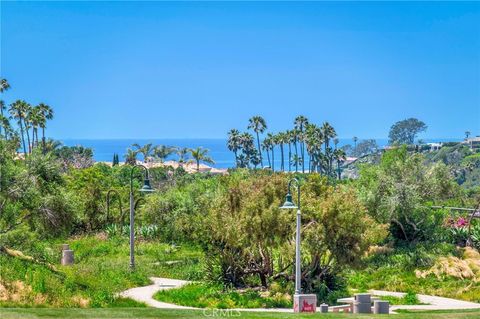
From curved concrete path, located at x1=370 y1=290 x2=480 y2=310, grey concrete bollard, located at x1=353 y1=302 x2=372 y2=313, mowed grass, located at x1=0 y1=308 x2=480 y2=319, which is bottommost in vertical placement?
curved concrete path, located at x1=370 y1=290 x2=480 y2=310

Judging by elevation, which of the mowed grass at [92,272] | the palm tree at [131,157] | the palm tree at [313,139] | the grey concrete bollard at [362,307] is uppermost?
the palm tree at [313,139]

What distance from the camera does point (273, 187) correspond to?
2869cm

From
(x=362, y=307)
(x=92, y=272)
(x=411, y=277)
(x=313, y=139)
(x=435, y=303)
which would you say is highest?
(x=313, y=139)

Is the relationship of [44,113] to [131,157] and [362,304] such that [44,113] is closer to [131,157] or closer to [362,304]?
[131,157]

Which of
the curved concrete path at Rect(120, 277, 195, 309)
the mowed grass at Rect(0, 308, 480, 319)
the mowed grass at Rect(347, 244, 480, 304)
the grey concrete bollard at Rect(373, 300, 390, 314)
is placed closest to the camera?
the mowed grass at Rect(0, 308, 480, 319)

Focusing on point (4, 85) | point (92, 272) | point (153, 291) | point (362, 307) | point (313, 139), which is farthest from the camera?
point (313, 139)

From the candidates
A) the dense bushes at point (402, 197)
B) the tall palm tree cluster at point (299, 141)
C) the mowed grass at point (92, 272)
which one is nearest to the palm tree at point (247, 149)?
the tall palm tree cluster at point (299, 141)

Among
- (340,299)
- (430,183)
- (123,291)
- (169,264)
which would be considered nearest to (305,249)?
(340,299)

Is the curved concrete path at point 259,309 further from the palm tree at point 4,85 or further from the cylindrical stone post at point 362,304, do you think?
the palm tree at point 4,85

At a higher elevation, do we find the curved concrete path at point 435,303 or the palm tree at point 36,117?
the palm tree at point 36,117

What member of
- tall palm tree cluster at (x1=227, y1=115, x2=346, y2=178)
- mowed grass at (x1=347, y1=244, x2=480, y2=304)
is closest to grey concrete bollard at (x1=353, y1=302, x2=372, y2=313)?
mowed grass at (x1=347, y1=244, x2=480, y2=304)

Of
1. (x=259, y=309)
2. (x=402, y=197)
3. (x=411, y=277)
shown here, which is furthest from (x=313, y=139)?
(x=259, y=309)

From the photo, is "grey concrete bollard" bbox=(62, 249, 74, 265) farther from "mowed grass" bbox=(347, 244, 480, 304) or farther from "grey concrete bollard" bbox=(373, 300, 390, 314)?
"grey concrete bollard" bbox=(373, 300, 390, 314)

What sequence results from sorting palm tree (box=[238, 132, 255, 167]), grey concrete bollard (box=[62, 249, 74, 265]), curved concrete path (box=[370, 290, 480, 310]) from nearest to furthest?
1. curved concrete path (box=[370, 290, 480, 310])
2. grey concrete bollard (box=[62, 249, 74, 265])
3. palm tree (box=[238, 132, 255, 167])
